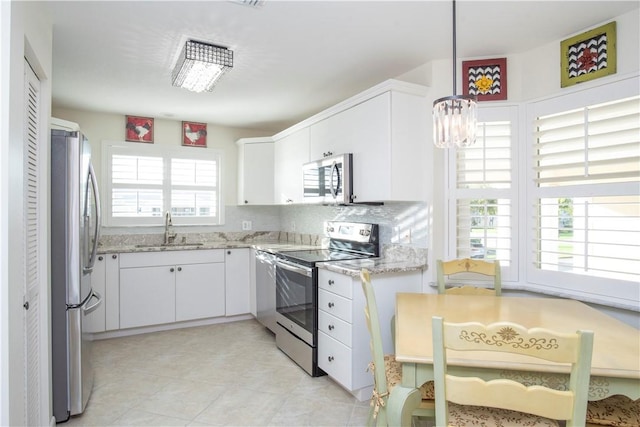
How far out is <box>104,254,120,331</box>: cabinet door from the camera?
3555mm

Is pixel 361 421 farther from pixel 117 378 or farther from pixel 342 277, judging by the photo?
pixel 117 378

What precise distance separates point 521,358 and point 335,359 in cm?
147

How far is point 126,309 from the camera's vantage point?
3.64m

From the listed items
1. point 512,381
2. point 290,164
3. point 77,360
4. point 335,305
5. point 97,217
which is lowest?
point 77,360

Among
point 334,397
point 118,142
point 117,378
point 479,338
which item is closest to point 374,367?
point 479,338

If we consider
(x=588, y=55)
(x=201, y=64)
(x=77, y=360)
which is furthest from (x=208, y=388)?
(x=588, y=55)

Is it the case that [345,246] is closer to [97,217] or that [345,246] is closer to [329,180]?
[329,180]

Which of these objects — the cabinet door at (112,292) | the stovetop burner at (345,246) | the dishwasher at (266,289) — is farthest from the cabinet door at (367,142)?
the cabinet door at (112,292)

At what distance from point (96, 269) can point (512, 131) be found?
149 inches

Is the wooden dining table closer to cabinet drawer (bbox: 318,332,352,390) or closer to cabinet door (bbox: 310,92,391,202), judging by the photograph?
cabinet drawer (bbox: 318,332,352,390)

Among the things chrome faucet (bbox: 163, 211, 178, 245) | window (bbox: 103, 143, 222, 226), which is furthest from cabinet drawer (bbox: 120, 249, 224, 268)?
window (bbox: 103, 143, 222, 226)

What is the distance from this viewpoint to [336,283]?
2506mm

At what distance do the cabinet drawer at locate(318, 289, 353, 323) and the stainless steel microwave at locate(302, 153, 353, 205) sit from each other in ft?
2.48

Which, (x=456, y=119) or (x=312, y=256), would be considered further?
(x=312, y=256)
